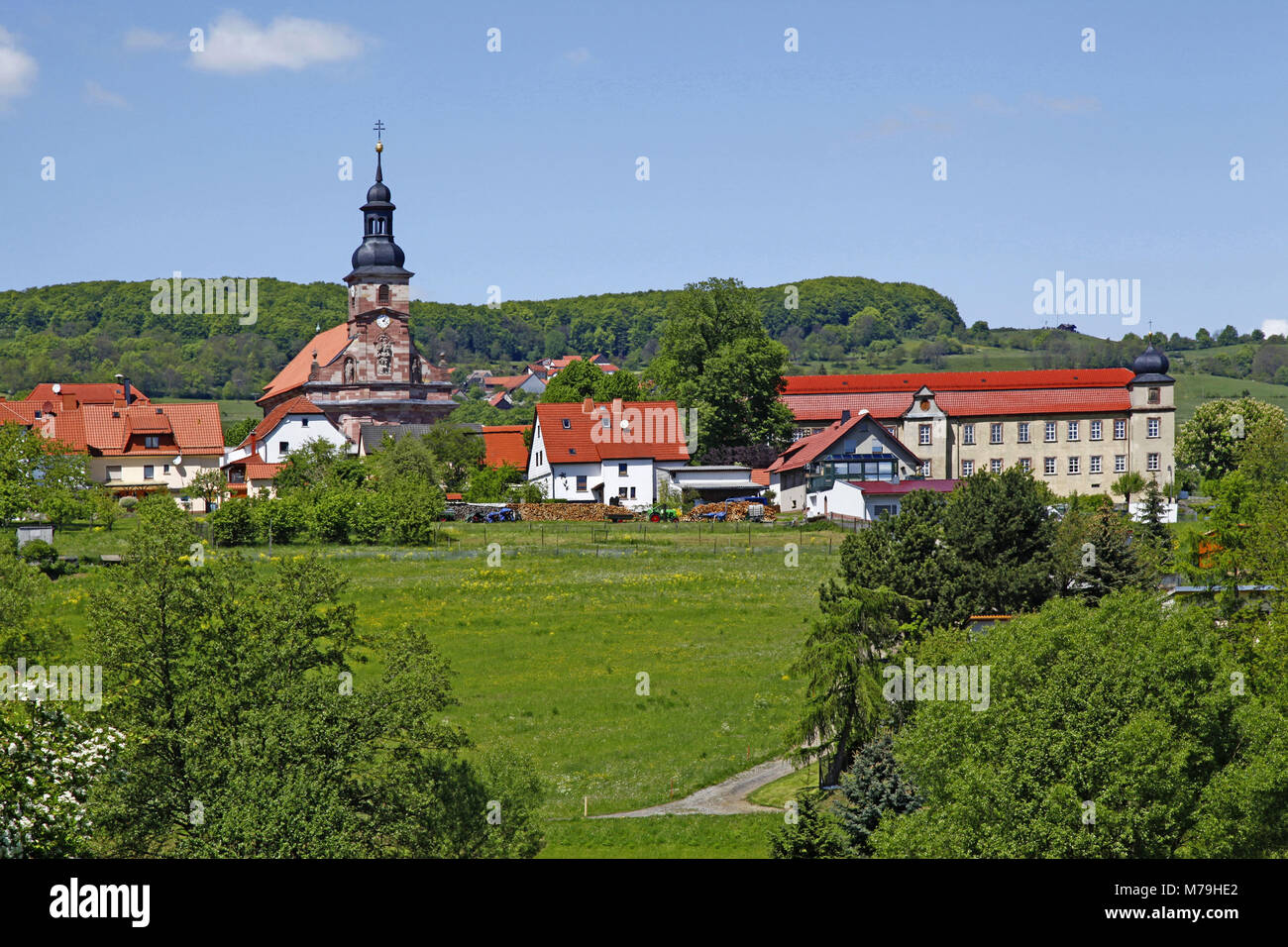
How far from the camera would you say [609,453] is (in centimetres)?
7706

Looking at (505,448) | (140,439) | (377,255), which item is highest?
(377,255)

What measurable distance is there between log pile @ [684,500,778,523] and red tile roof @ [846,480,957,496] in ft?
15.1

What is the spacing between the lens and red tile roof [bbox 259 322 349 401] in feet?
323

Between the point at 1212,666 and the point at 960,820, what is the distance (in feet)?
20.2

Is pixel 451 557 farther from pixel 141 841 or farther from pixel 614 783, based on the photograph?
pixel 141 841

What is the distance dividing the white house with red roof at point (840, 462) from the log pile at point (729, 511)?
12.1ft

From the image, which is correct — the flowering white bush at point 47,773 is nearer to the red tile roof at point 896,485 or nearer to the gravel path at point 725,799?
the gravel path at point 725,799

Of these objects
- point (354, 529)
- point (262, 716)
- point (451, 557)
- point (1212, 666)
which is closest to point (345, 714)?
point (262, 716)

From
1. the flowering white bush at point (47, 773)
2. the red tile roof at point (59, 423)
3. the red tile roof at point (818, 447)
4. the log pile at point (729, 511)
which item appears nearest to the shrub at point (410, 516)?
the log pile at point (729, 511)

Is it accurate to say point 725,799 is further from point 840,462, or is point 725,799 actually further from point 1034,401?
point 1034,401

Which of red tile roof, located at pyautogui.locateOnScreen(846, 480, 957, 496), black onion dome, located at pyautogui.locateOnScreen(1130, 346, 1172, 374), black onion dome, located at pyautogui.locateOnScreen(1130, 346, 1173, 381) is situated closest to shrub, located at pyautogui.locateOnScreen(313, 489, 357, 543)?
red tile roof, located at pyautogui.locateOnScreen(846, 480, 957, 496)

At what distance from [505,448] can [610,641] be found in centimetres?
4830

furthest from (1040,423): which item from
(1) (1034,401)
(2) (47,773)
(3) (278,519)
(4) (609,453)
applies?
(2) (47,773)

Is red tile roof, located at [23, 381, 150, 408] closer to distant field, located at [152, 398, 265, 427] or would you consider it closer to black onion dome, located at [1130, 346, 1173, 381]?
distant field, located at [152, 398, 265, 427]
